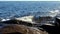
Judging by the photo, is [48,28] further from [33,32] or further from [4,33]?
[4,33]

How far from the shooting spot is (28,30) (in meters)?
7.96

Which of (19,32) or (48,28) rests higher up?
(19,32)

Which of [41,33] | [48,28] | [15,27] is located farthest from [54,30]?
[15,27]

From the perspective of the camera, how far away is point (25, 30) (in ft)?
25.8

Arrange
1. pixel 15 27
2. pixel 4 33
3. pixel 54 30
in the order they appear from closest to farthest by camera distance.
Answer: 1. pixel 4 33
2. pixel 15 27
3. pixel 54 30

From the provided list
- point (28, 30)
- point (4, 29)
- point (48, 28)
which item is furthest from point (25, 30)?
point (48, 28)

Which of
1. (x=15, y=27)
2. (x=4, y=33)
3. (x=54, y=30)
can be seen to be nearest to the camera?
(x=4, y=33)

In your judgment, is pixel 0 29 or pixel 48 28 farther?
pixel 48 28

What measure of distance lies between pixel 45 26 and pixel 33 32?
3.53 m

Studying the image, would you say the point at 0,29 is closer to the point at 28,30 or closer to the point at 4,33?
the point at 4,33

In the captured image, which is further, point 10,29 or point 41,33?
point 41,33

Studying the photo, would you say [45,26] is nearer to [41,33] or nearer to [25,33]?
[41,33]

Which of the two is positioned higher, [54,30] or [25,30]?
[25,30]

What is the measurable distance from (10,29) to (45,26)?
3.94 m
